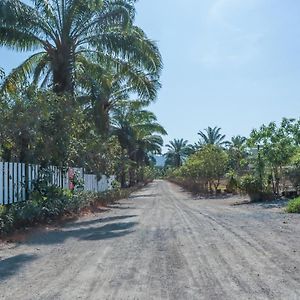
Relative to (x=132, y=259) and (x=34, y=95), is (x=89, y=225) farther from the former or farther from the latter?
(x=132, y=259)

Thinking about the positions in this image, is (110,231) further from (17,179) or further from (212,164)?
(212,164)

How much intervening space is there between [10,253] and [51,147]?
7.86 meters

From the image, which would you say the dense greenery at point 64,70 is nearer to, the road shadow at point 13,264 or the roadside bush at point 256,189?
the road shadow at point 13,264

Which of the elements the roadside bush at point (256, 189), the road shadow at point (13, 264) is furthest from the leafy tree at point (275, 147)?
the road shadow at point (13, 264)

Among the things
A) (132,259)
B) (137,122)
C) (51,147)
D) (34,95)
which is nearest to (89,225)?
(51,147)

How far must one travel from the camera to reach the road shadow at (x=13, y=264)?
25.7ft

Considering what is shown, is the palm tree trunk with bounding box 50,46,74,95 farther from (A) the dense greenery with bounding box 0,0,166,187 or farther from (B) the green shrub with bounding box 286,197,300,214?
(B) the green shrub with bounding box 286,197,300,214

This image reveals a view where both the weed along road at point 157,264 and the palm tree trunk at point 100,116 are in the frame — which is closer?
the weed along road at point 157,264

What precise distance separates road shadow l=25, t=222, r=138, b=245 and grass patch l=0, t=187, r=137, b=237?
2.70ft

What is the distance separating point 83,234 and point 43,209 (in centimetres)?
280

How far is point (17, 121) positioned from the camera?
51.3 feet

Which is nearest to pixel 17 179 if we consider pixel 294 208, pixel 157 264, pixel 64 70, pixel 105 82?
pixel 64 70

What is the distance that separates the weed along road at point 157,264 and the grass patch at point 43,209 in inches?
31.1

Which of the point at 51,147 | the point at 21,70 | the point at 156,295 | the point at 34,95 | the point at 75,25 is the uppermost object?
the point at 75,25
